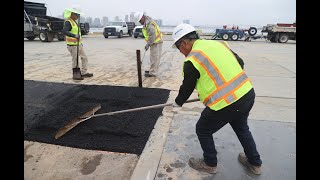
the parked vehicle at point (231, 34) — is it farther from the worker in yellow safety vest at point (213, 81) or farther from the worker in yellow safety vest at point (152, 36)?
the worker in yellow safety vest at point (213, 81)

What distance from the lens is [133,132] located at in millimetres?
3555

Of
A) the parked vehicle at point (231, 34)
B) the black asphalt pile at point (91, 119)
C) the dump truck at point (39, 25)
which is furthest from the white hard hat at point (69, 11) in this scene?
the parked vehicle at point (231, 34)

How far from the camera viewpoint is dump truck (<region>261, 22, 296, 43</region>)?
20266 millimetres

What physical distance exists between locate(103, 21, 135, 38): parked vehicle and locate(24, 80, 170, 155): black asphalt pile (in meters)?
19.1

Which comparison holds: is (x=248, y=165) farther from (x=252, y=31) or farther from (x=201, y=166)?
(x=252, y=31)

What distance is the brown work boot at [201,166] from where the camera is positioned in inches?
106

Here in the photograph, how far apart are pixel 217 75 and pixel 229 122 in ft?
1.84

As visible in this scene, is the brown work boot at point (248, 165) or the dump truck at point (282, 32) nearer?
the brown work boot at point (248, 165)

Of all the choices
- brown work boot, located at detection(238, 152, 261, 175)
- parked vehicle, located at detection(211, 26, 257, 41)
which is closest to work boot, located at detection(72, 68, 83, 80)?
brown work boot, located at detection(238, 152, 261, 175)

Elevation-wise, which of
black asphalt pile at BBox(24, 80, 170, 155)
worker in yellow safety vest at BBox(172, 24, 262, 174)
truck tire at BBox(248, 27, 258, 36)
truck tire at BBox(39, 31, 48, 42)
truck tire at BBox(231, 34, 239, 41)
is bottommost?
A: black asphalt pile at BBox(24, 80, 170, 155)

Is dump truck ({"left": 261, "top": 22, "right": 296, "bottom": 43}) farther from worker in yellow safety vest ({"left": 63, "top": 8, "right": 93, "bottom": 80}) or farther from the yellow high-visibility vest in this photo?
the yellow high-visibility vest

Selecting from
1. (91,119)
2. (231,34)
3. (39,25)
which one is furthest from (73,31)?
(231,34)

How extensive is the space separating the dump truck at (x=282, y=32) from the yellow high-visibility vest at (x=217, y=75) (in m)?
20.6
